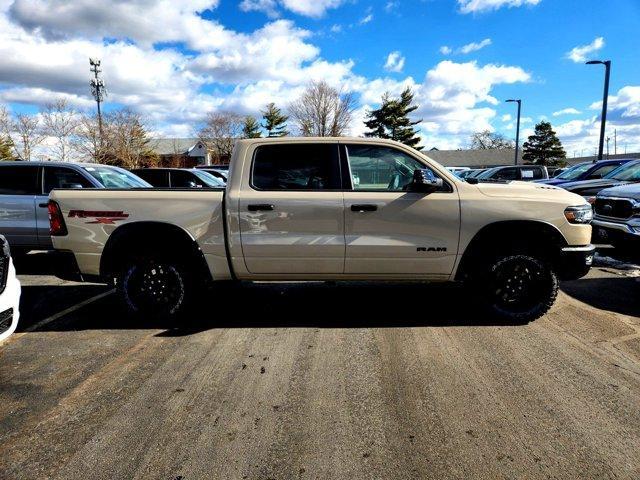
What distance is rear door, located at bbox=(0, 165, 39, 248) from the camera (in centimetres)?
698

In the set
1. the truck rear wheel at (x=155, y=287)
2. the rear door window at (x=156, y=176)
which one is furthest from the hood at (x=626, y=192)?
the rear door window at (x=156, y=176)

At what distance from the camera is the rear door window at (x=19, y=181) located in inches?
280

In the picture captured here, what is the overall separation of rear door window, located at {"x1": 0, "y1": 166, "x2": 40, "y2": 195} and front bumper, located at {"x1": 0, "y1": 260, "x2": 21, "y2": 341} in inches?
167

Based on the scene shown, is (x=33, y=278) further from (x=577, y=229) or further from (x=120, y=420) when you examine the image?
(x=577, y=229)

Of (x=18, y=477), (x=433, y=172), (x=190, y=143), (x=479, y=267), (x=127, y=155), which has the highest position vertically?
(x=190, y=143)

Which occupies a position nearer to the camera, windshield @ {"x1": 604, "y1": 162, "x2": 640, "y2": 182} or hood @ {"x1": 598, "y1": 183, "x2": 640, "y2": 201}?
hood @ {"x1": 598, "y1": 183, "x2": 640, "y2": 201}

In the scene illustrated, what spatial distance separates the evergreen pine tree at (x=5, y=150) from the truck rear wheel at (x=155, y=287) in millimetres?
41084

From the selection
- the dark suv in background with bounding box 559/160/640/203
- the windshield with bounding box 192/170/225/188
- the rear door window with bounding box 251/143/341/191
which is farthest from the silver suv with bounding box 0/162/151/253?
the dark suv in background with bounding box 559/160/640/203

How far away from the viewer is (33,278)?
6.82m

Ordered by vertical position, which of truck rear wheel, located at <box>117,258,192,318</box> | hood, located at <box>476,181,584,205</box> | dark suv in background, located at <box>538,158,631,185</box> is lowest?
truck rear wheel, located at <box>117,258,192,318</box>

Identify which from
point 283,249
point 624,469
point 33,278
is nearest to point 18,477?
point 283,249

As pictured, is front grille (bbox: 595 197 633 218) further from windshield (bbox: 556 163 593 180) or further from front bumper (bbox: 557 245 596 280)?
windshield (bbox: 556 163 593 180)

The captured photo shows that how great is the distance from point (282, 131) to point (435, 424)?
6316 cm

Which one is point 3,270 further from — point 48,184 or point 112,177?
point 112,177
